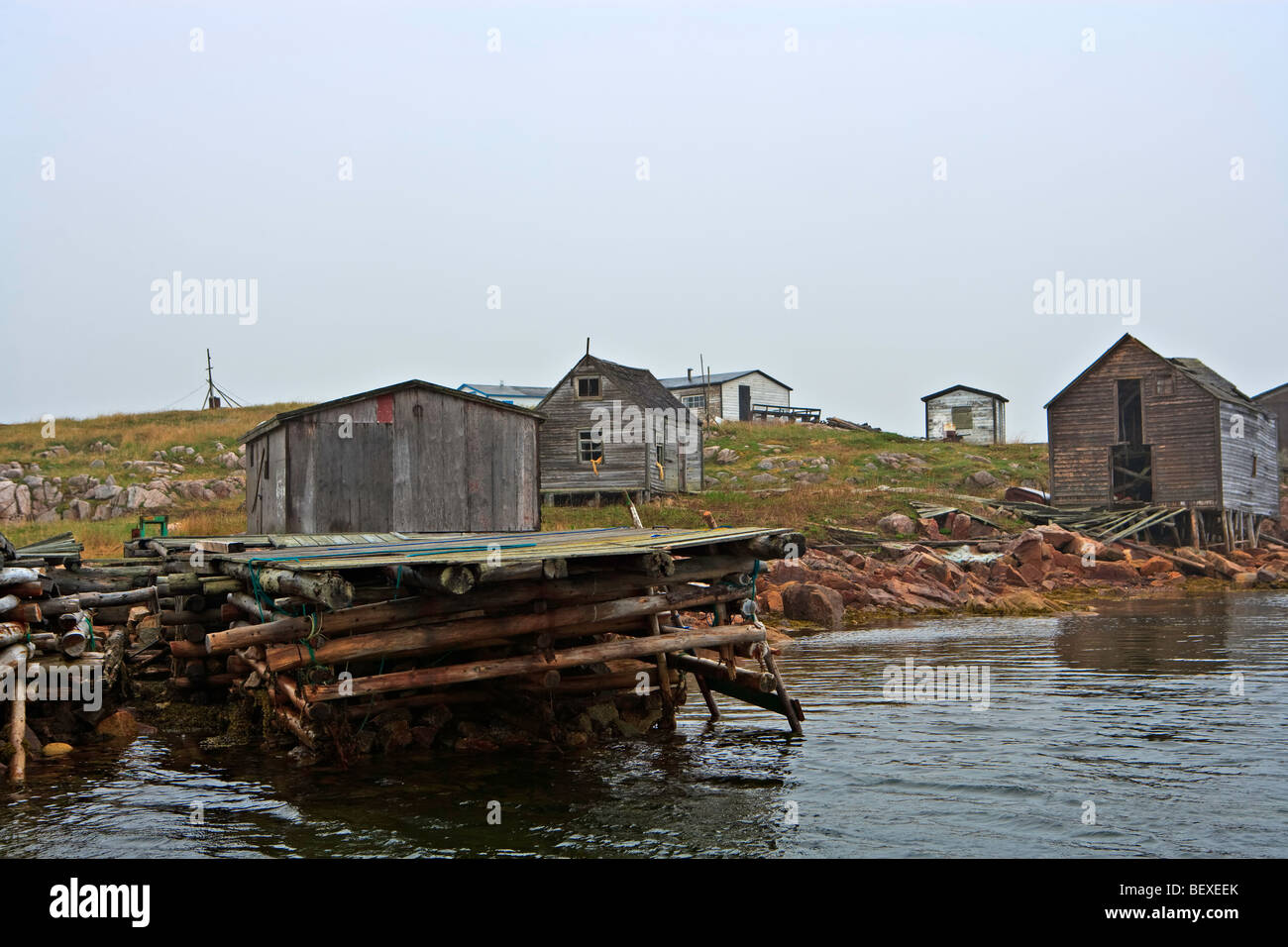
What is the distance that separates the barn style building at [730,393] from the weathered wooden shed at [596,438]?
28.8 metres

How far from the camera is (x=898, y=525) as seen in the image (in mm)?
39438

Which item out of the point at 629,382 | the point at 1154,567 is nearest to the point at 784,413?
the point at 629,382

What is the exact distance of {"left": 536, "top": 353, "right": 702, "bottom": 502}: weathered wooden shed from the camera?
143 feet

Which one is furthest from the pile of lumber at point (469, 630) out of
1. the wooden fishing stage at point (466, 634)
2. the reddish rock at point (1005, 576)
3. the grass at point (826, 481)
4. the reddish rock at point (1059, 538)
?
the reddish rock at point (1059, 538)

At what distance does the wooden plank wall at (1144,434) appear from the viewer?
1597 inches

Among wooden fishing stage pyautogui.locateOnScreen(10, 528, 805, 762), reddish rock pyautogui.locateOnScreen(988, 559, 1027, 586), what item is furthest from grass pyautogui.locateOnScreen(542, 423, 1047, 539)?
wooden fishing stage pyautogui.locateOnScreen(10, 528, 805, 762)

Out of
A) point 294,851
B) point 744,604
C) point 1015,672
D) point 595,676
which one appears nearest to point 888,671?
point 1015,672

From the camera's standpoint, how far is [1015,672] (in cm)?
1794

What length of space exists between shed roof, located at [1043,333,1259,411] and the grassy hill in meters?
7.71

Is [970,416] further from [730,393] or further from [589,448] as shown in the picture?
[589,448]

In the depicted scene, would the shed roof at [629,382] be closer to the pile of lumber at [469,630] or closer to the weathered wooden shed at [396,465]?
the weathered wooden shed at [396,465]

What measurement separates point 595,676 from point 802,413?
6684cm
